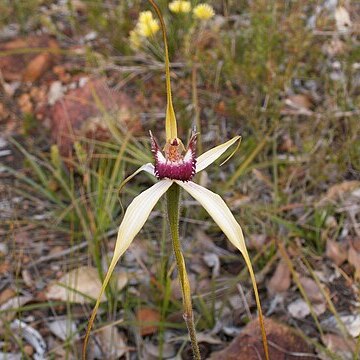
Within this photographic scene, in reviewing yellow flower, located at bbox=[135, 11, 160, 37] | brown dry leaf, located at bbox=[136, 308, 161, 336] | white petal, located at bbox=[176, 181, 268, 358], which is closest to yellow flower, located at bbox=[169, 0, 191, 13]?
yellow flower, located at bbox=[135, 11, 160, 37]

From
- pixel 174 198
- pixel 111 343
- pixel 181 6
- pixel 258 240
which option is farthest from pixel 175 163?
pixel 181 6

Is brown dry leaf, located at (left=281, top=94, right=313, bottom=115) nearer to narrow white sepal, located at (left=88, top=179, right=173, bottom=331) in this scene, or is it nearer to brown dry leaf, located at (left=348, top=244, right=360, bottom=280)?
brown dry leaf, located at (left=348, top=244, right=360, bottom=280)

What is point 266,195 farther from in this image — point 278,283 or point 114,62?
point 114,62

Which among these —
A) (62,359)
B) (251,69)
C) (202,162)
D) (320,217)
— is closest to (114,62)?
(251,69)

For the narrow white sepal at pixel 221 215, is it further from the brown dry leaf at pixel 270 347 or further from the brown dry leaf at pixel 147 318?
the brown dry leaf at pixel 147 318

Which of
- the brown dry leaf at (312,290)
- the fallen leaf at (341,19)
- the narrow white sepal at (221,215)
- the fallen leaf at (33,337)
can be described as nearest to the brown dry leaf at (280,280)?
the brown dry leaf at (312,290)

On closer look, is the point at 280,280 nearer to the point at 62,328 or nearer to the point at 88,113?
the point at 62,328

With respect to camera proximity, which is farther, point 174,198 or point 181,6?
point 181,6
